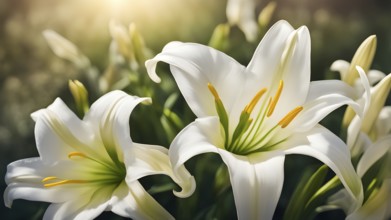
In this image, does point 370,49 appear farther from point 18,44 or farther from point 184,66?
point 18,44

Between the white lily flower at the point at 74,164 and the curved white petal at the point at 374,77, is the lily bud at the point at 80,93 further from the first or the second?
the curved white petal at the point at 374,77

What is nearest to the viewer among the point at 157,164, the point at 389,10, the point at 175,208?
the point at 157,164

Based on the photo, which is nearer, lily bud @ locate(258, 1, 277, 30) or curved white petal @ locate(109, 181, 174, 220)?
curved white petal @ locate(109, 181, 174, 220)

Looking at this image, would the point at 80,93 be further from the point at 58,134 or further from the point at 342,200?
the point at 342,200

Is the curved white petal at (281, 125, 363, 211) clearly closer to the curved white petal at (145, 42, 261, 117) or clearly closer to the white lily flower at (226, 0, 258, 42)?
the curved white petal at (145, 42, 261, 117)

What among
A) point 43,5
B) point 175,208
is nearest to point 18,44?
point 43,5

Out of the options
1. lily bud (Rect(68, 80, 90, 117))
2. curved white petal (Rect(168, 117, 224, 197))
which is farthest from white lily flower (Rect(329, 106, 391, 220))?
lily bud (Rect(68, 80, 90, 117))

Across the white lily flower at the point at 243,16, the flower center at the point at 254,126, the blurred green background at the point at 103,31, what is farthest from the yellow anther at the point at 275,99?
the blurred green background at the point at 103,31
